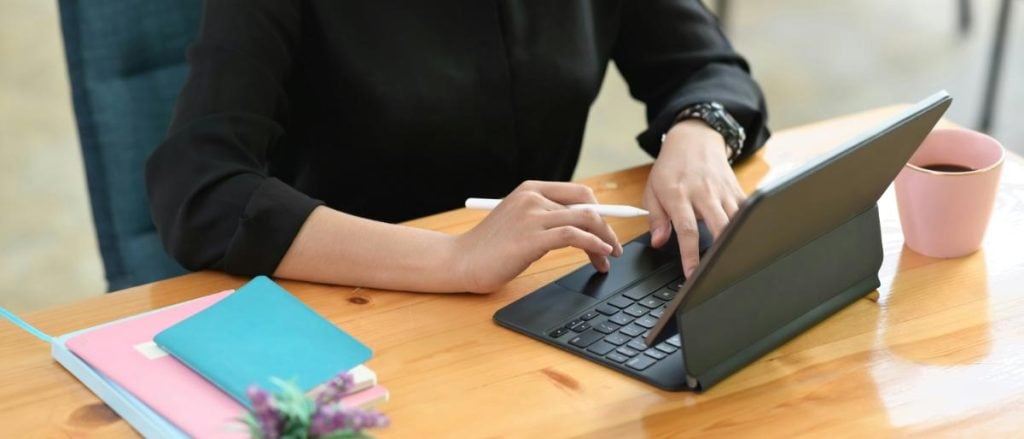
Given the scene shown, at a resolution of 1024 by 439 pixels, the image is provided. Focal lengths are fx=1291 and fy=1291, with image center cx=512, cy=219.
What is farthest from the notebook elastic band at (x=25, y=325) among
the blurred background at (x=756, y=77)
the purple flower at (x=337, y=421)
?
the blurred background at (x=756, y=77)

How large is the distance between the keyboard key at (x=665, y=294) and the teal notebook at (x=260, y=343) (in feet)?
0.97

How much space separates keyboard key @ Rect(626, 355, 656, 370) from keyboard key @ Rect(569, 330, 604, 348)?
0.15ft

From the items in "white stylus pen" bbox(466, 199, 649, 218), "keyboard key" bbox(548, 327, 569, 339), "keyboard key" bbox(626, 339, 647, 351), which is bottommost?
"keyboard key" bbox(548, 327, 569, 339)

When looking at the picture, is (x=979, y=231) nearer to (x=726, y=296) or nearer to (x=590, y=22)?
(x=726, y=296)

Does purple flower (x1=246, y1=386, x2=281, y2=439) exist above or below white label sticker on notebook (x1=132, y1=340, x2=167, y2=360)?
above

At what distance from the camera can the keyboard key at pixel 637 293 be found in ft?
3.70

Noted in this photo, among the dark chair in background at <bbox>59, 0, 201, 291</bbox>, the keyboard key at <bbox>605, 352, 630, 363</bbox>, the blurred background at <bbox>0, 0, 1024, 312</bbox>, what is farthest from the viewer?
the blurred background at <bbox>0, 0, 1024, 312</bbox>

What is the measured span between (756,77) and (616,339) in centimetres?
248

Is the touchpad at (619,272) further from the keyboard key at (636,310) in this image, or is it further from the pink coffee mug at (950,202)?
the pink coffee mug at (950,202)

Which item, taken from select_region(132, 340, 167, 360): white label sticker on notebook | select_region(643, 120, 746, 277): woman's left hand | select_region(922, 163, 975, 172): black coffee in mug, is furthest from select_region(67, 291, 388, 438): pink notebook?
select_region(922, 163, 975, 172): black coffee in mug

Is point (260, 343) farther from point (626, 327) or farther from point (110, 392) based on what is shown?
point (626, 327)

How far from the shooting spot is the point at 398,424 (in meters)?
0.96

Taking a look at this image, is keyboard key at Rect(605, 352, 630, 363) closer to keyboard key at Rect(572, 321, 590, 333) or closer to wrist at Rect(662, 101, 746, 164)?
keyboard key at Rect(572, 321, 590, 333)

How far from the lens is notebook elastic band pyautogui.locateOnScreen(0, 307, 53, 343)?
109cm
